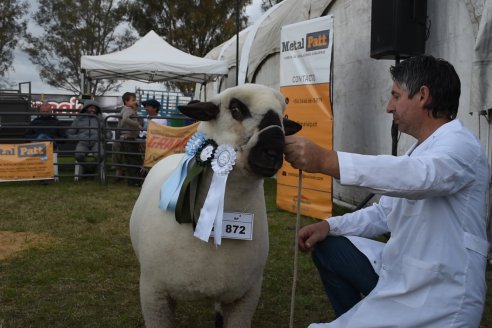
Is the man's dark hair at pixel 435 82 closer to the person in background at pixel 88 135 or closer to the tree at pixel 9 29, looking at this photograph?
the person in background at pixel 88 135

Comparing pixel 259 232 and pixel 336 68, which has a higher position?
pixel 336 68

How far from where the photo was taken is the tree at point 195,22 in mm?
29516

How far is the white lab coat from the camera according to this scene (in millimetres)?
1758

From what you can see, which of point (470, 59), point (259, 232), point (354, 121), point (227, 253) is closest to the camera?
point (227, 253)

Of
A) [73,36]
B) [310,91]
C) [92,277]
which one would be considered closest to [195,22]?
[73,36]

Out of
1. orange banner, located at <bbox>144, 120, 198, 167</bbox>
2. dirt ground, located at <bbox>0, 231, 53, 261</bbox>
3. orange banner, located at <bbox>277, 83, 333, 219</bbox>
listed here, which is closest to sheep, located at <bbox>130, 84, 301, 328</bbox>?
dirt ground, located at <bbox>0, 231, 53, 261</bbox>

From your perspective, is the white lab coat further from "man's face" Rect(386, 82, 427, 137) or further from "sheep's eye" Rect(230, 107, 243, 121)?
"sheep's eye" Rect(230, 107, 243, 121)

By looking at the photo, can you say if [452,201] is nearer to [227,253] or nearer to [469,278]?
[469,278]

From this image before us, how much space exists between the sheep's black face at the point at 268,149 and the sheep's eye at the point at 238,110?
0.10 meters

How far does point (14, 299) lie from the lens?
11.9 feet

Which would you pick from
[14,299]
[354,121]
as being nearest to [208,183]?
[14,299]

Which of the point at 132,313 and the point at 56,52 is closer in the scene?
the point at 132,313

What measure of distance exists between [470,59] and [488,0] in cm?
85

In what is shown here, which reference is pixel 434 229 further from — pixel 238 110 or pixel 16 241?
pixel 16 241
